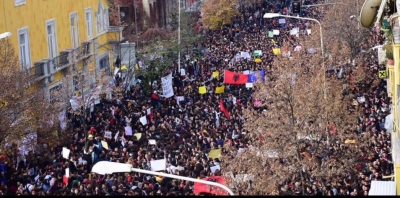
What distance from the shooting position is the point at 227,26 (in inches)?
2948

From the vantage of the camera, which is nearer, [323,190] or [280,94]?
[323,190]

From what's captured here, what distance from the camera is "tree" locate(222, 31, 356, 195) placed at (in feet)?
84.1

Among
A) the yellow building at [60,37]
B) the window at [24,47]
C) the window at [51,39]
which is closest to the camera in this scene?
the yellow building at [60,37]

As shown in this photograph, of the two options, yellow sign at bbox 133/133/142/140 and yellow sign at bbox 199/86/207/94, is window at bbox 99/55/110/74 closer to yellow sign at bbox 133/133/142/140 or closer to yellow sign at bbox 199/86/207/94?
yellow sign at bbox 199/86/207/94

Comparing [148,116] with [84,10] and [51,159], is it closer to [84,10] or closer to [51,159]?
[51,159]

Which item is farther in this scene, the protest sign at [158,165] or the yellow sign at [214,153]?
the yellow sign at [214,153]

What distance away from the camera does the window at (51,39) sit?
45.6 metres

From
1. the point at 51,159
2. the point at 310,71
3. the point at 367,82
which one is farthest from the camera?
the point at 367,82

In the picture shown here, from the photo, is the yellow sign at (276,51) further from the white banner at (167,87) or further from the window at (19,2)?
the window at (19,2)

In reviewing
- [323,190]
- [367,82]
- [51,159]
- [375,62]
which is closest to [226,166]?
[323,190]

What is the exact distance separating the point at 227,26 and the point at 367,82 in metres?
31.1

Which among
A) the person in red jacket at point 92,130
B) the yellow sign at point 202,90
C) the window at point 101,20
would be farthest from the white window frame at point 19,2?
the window at point 101,20

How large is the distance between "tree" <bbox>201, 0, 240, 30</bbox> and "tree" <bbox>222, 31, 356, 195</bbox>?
40165 millimetres

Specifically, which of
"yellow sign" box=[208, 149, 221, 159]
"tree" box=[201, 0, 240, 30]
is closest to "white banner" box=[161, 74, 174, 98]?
"yellow sign" box=[208, 149, 221, 159]
